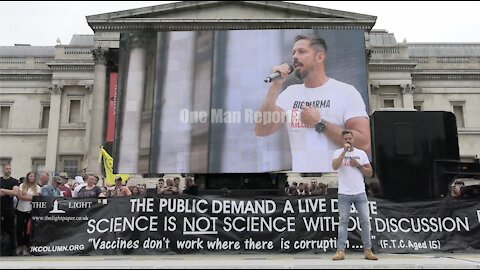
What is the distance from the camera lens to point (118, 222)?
332 inches

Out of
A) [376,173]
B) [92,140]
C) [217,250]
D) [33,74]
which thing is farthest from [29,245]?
[33,74]

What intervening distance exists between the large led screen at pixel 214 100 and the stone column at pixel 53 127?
20300 millimetres

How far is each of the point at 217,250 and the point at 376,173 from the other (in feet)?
17.3

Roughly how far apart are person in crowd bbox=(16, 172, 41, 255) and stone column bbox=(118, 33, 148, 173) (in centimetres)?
1069

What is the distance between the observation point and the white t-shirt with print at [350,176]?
7.01m

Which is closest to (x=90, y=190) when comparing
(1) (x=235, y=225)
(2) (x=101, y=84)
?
(1) (x=235, y=225)

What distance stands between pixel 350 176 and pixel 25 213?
230 inches

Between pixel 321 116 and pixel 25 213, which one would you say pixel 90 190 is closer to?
pixel 25 213

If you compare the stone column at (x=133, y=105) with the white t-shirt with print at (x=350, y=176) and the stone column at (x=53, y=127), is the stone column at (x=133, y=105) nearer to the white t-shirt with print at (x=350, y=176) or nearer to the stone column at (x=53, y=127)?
the white t-shirt with print at (x=350, y=176)

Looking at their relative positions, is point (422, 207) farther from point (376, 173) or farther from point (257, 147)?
point (257, 147)

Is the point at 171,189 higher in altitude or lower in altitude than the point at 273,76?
lower

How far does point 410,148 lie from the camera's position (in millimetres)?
11461

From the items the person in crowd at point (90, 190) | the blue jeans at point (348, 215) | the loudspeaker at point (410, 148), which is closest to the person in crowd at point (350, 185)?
the blue jeans at point (348, 215)

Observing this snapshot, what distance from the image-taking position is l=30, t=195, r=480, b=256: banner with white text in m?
8.24
